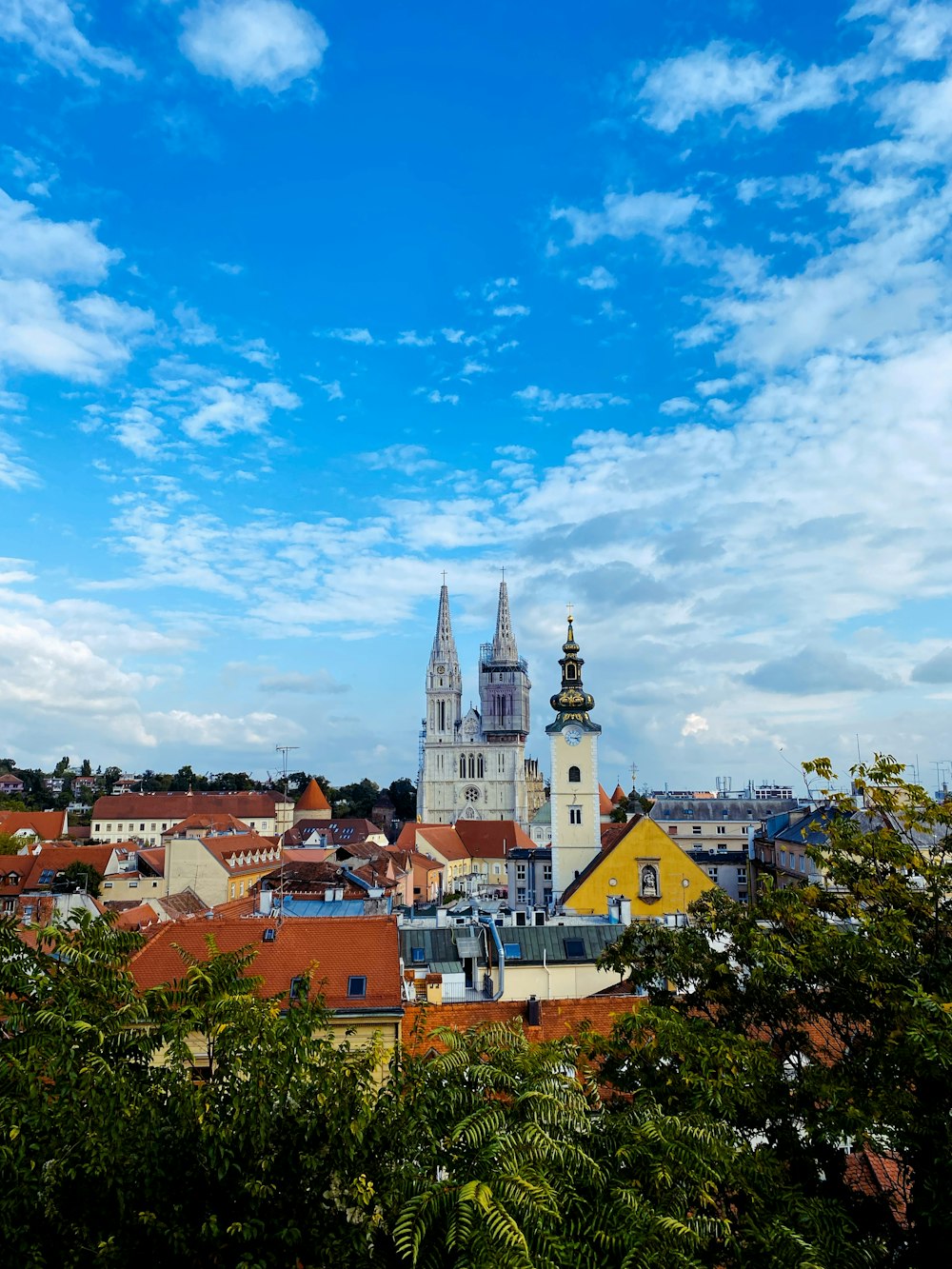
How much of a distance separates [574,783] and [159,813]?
78.0 m

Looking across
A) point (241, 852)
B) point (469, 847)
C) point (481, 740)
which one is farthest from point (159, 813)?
point (481, 740)

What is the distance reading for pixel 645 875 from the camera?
46.0 m

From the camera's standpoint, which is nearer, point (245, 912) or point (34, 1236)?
point (34, 1236)

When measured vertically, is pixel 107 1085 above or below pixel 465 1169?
above

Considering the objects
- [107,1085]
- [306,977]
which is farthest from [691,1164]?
[107,1085]

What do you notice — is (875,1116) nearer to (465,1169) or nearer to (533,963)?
(465,1169)

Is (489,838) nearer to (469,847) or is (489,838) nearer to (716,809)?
(469,847)

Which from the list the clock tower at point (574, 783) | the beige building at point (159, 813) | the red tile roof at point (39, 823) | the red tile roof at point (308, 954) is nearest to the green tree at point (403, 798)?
the beige building at point (159, 813)

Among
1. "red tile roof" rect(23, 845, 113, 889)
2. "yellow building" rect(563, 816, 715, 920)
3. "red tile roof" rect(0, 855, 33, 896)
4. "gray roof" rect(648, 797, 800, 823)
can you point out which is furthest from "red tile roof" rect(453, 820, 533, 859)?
"yellow building" rect(563, 816, 715, 920)

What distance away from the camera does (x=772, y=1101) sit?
37.6 feet

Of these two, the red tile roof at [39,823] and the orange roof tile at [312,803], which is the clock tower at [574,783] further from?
the orange roof tile at [312,803]

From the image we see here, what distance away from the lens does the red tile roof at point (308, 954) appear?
73.2 ft

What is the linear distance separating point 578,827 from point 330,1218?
5030 cm

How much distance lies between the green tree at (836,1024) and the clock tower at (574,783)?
40.2 m
